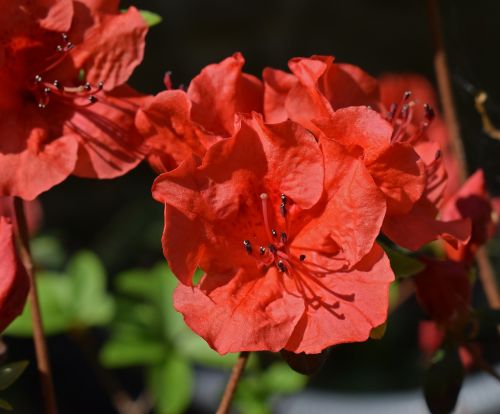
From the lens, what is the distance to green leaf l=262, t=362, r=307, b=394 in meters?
1.66

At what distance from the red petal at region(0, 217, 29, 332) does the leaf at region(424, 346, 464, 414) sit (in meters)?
0.45

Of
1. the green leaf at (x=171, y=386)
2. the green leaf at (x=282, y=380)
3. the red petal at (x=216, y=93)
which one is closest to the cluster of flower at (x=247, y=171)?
the red petal at (x=216, y=93)

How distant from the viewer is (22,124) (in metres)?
0.88

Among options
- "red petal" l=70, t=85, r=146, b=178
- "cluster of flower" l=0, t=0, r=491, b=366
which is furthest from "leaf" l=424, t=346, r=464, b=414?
"red petal" l=70, t=85, r=146, b=178

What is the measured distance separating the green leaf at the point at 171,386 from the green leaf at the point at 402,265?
72cm

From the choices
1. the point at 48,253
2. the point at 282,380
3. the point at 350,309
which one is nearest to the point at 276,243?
the point at 350,309

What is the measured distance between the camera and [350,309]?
77 centimetres

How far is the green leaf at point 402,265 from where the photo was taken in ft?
2.80

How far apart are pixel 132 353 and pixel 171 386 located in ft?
0.31

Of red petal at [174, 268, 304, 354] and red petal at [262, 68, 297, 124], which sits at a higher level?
red petal at [262, 68, 297, 124]

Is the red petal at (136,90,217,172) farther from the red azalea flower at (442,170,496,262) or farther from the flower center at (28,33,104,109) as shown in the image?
the red azalea flower at (442,170,496,262)

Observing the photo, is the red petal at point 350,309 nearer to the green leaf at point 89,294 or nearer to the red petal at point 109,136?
the red petal at point 109,136

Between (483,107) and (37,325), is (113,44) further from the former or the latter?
(483,107)

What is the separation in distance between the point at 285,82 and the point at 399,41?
2.76 metres
